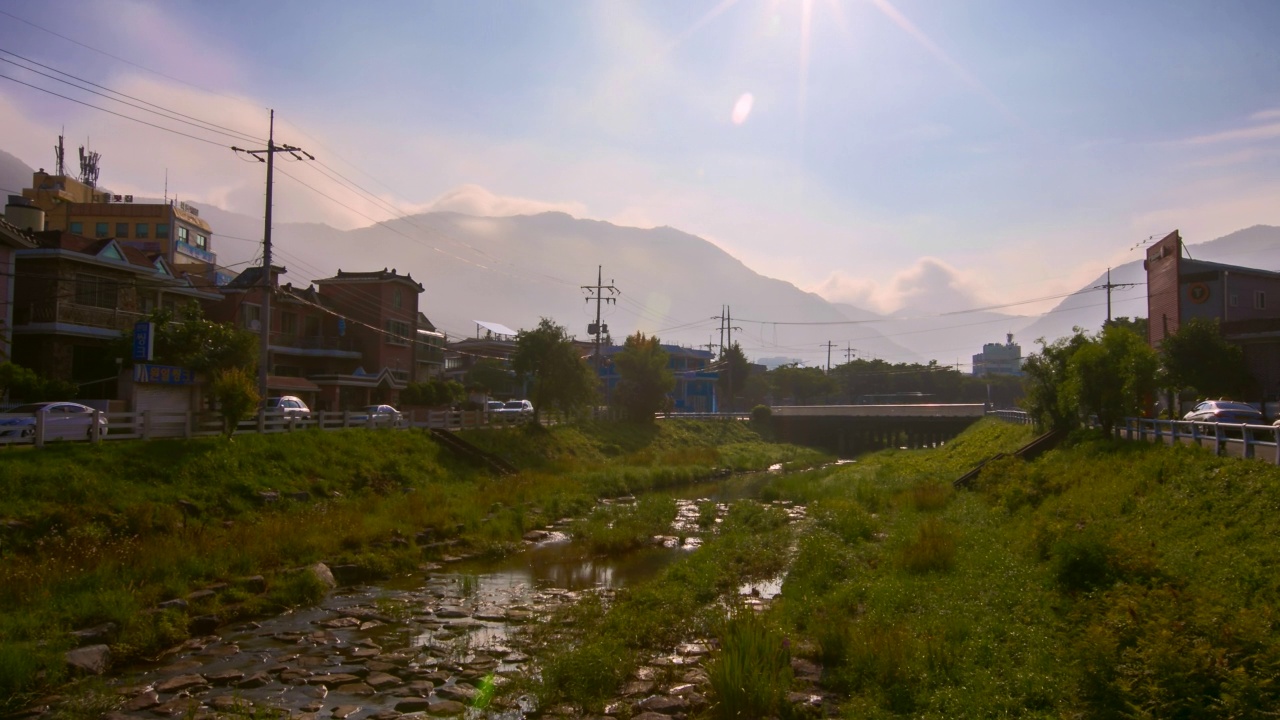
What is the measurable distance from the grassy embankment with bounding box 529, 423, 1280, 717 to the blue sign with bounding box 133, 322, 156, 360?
75.4ft

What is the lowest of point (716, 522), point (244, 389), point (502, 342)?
point (716, 522)

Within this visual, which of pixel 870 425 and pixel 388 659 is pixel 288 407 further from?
pixel 870 425

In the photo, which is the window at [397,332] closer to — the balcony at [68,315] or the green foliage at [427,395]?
the green foliage at [427,395]

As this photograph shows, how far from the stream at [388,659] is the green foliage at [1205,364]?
35.7 meters

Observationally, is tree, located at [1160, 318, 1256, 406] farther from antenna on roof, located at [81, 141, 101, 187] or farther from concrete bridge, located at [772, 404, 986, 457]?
antenna on roof, located at [81, 141, 101, 187]

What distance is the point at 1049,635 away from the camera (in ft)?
43.0

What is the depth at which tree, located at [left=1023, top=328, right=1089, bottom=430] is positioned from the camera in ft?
133

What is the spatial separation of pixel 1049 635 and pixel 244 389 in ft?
89.3

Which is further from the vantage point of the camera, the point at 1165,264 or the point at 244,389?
the point at 1165,264

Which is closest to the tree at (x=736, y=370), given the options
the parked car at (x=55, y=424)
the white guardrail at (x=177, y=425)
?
the white guardrail at (x=177, y=425)

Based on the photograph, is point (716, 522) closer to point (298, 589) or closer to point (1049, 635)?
point (298, 589)

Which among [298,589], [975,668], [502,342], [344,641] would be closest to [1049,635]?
[975,668]

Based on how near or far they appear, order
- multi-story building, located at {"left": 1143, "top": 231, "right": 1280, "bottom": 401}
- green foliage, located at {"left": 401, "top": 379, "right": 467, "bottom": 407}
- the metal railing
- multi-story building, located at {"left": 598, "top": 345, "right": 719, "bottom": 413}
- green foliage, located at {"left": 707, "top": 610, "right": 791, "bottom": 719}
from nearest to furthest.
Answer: green foliage, located at {"left": 707, "top": 610, "right": 791, "bottom": 719}
the metal railing
multi-story building, located at {"left": 1143, "top": 231, "right": 1280, "bottom": 401}
green foliage, located at {"left": 401, "top": 379, "right": 467, "bottom": 407}
multi-story building, located at {"left": 598, "top": 345, "right": 719, "bottom": 413}

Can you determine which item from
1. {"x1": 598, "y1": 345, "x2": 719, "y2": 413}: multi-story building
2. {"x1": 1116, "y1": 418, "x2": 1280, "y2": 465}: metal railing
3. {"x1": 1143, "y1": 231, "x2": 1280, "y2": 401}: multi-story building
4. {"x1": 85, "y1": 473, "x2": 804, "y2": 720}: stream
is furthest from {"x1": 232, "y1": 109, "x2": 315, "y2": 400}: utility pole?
{"x1": 598, "y1": 345, "x2": 719, "y2": 413}: multi-story building
